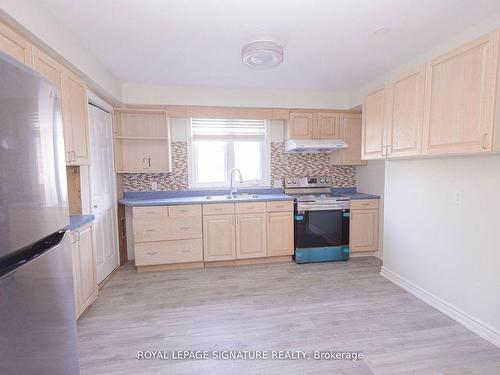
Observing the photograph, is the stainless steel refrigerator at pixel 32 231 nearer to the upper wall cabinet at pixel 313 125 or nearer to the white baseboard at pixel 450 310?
the white baseboard at pixel 450 310

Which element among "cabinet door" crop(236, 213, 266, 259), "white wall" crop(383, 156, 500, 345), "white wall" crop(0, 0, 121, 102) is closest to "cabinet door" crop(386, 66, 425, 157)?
"white wall" crop(383, 156, 500, 345)

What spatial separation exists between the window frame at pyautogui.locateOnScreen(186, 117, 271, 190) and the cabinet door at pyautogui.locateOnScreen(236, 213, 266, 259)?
68 cm

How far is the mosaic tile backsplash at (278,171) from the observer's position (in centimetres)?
363

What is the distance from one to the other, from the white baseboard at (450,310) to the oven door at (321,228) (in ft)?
2.43

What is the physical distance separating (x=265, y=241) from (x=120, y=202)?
6.45ft

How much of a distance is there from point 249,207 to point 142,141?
1.68m

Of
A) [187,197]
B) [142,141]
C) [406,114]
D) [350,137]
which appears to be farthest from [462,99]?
[142,141]

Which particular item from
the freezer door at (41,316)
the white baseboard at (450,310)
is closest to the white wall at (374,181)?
the white baseboard at (450,310)

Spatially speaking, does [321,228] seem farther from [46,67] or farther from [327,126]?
[46,67]

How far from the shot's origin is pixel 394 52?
8.32 feet

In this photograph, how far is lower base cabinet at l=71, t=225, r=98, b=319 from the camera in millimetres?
2035

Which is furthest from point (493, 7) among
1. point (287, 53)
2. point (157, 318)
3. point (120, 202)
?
point (120, 202)

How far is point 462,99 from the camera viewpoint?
5.87 ft

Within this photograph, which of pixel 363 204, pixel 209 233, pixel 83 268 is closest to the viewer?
pixel 83 268
